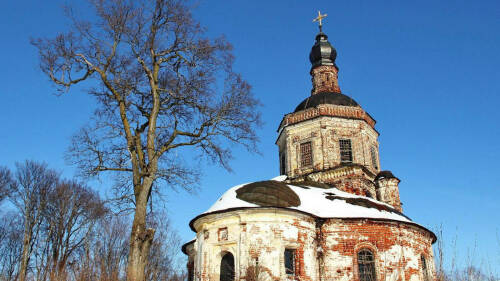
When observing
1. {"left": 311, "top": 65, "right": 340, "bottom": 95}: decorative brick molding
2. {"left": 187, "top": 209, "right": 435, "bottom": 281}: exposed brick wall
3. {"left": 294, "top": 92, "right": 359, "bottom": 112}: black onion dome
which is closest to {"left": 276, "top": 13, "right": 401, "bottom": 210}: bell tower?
{"left": 294, "top": 92, "right": 359, "bottom": 112}: black onion dome

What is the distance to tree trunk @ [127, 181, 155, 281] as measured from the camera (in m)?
10.1

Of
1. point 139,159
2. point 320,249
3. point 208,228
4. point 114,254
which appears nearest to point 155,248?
point 114,254

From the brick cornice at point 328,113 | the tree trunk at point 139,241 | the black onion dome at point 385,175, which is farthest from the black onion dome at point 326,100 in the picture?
the tree trunk at point 139,241

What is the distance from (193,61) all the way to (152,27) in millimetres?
1369

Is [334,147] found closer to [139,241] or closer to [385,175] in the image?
[385,175]

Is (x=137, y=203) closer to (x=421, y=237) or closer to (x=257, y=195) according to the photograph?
(x=257, y=195)

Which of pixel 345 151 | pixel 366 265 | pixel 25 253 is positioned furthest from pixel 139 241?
pixel 25 253

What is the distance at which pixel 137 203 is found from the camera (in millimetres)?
10812

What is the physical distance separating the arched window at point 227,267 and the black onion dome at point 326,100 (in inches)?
450

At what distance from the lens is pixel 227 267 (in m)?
15.5

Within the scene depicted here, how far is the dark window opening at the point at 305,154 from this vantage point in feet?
76.0

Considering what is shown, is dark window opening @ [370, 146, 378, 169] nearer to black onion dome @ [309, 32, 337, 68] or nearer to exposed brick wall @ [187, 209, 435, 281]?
black onion dome @ [309, 32, 337, 68]

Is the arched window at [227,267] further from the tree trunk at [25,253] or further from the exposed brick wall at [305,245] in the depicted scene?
the tree trunk at [25,253]

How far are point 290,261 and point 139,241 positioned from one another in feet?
21.5
